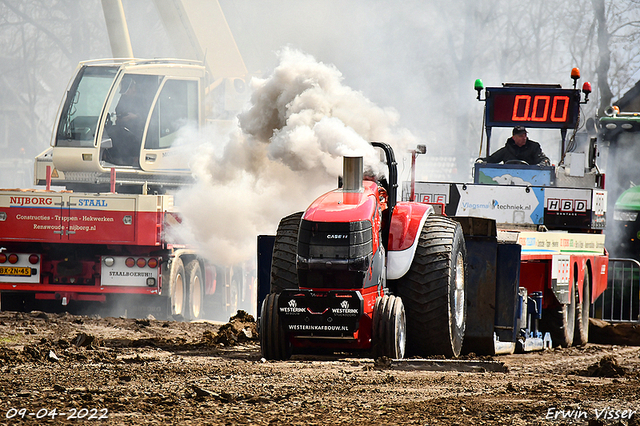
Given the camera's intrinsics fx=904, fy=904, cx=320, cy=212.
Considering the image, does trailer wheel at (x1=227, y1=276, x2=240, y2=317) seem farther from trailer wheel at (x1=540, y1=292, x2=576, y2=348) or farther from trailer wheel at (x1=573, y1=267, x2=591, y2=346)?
trailer wheel at (x1=540, y1=292, x2=576, y2=348)

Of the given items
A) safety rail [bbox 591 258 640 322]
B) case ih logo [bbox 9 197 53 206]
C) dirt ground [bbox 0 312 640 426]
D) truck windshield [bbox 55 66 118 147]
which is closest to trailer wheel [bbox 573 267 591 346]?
safety rail [bbox 591 258 640 322]

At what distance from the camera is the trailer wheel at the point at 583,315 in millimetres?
12103

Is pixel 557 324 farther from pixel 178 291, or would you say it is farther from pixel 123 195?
pixel 123 195

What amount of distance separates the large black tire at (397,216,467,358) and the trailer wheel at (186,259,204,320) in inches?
287

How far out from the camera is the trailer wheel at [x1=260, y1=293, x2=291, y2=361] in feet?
24.5

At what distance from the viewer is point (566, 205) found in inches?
474

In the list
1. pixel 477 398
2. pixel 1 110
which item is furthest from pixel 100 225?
pixel 1 110

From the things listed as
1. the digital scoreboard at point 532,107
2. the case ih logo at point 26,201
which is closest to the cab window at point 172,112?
the case ih logo at point 26,201

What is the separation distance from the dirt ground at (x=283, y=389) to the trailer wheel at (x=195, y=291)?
5.67 m

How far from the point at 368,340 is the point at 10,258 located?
7.77 metres

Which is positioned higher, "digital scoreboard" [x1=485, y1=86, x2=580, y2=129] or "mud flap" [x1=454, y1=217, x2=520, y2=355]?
"digital scoreboard" [x1=485, y1=86, x2=580, y2=129]

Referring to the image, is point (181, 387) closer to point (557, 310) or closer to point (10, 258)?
point (557, 310)

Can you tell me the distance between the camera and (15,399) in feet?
18.0

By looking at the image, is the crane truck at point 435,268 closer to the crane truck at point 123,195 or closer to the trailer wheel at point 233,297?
the crane truck at point 123,195
